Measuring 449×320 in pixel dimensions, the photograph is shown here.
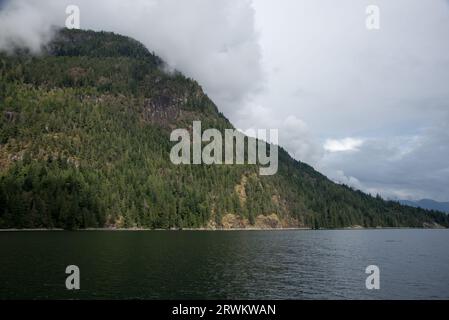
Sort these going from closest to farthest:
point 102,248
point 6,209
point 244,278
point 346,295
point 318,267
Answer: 1. point 346,295
2. point 244,278
3. point 318,267
4. point 102,248
5. point 6,209

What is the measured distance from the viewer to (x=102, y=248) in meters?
109

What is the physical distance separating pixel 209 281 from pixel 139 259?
28.2m

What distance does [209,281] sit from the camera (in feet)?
215

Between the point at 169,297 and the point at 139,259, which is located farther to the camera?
the point at 139,259
